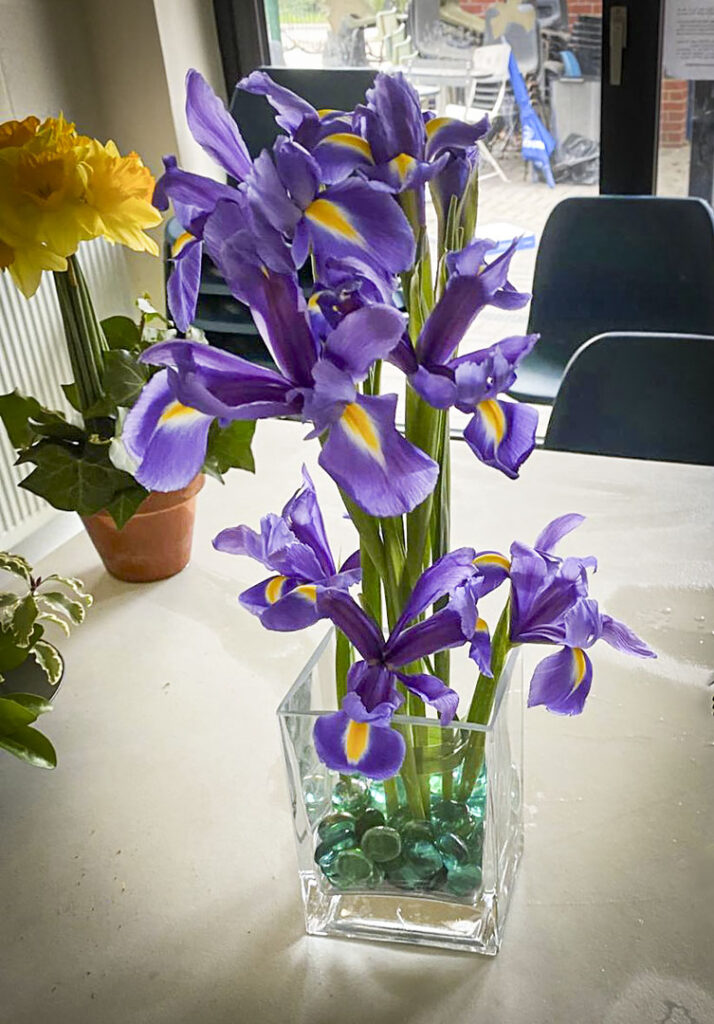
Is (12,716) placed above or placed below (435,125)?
below

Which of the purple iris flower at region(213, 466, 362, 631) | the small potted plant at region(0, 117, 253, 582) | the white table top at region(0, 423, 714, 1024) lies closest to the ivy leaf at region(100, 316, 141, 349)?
the small potted plant at region(0, 117, 253, 582)

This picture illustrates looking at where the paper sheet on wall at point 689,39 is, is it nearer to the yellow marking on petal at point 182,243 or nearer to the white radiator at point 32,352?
the white radiator at point 32,352

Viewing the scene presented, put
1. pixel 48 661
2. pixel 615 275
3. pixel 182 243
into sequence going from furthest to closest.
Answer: pixel 615 275, pixel 48 661, pixel 182 243

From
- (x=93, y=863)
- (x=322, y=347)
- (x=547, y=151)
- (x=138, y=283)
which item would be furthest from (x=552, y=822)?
(x=138, y=283)

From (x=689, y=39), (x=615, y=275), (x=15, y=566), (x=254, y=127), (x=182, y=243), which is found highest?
(x=182, y=243)

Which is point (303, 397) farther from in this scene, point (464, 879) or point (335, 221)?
point (464, 879)

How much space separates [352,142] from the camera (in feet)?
2.03

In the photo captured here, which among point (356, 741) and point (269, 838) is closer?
point (356, 741)

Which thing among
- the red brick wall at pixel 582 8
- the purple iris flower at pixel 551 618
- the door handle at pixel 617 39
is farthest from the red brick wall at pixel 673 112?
the purple iris flower at pixel 551 618

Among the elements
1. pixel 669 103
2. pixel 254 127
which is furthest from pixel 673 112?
pixel 254 127

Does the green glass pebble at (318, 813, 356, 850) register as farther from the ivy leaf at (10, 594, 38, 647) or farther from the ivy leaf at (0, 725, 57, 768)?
the ivy leaf at (10, 594, 38, 647)

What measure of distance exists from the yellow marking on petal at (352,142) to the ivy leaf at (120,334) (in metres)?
0.65

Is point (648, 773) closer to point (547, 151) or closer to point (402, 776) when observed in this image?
point (402, 776)

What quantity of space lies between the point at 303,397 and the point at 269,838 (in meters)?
0.47
